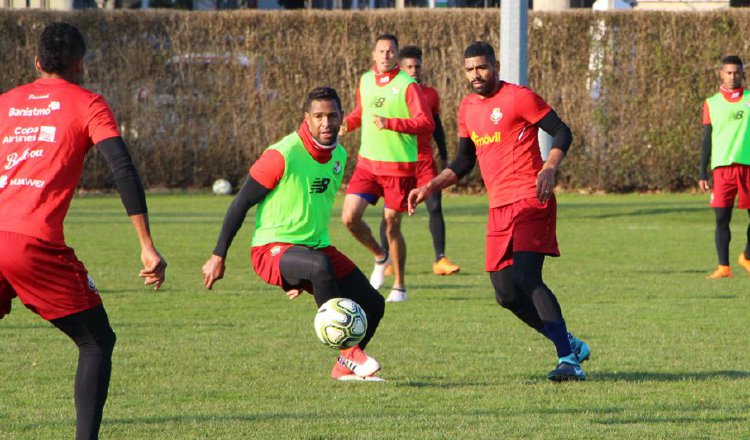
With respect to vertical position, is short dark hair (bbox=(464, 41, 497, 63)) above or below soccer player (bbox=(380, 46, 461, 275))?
above

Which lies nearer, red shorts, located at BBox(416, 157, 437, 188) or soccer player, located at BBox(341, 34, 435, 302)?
soccer player, located at BBox(341, 34, 435, 302)

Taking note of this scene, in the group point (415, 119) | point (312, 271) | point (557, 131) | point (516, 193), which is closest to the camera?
point (312, 271)

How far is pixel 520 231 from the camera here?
8.12 metres

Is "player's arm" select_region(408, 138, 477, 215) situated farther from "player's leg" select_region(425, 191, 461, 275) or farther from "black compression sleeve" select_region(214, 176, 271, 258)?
"player's leg" select_region(425, 191, 461, 275)

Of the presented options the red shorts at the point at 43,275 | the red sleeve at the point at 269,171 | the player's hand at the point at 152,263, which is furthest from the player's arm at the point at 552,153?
the red shorts at the point at 43,275

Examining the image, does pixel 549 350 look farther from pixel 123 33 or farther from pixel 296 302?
pixel 123 33

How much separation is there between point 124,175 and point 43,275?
548 mm

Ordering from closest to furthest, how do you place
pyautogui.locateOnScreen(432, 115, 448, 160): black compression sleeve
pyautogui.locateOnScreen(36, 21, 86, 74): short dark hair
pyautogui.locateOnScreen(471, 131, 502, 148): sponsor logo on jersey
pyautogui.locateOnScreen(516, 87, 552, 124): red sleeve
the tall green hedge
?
1. pyautogui.locateOnScreen(36, 21, 86, 74): short dark hair
2. pyautogui.locateOnScreen(516, 87, 552, 124): red sleeve
3. pyautogui.locateOnScreen(471, 131, 502, 148): sponsor logo on jersey
4. pyautogui.locateOnScreen(432, 115, 448, 160): black compression sleeve
5. the tall green hedge

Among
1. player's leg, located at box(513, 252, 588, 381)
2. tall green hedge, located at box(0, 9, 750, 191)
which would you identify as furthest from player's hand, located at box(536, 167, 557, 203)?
tall green hedge, located at box(0, 9, 750, 191)

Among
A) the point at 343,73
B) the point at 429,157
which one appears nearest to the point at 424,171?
the point at 429,157

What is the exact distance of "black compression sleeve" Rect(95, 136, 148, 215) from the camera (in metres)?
5.61

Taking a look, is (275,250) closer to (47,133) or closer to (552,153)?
(552,153)

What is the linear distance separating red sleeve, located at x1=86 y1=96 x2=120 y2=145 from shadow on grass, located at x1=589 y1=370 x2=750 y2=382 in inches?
143

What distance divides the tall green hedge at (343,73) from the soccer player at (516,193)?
16630 millimetres
